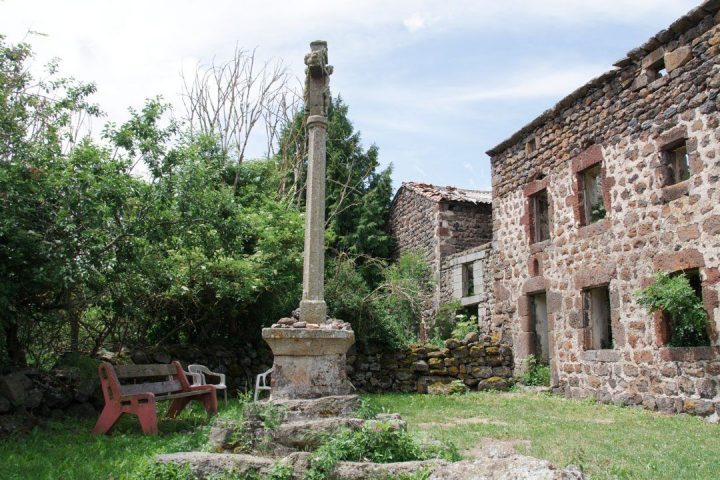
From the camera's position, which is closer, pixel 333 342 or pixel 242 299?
pixel 333 342

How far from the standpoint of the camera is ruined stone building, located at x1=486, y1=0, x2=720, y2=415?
27.4 feet

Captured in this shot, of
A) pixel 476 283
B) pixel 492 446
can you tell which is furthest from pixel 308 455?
pixel 476 283

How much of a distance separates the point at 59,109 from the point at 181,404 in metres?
3.99

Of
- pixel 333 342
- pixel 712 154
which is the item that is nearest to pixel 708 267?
pixel 712 154

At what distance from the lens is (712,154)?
8219 millimetres

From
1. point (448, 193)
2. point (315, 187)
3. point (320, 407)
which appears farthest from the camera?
point (448, 193)

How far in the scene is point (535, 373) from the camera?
11.9 m

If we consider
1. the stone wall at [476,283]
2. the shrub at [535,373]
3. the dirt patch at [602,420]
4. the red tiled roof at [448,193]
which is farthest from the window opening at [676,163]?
the red tiled roof at [448,193]

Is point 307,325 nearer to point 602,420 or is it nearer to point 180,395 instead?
point 180,395

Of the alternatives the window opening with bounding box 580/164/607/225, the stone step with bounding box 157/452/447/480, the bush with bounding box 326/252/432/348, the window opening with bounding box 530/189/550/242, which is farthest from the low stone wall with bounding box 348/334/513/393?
the stone step with bounding box 157/452/447/480

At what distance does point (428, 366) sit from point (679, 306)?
5120 millimetres

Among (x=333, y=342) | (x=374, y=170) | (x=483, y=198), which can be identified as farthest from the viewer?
(x=374, y=170)

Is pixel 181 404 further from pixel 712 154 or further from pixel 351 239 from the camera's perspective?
pixel 351 239

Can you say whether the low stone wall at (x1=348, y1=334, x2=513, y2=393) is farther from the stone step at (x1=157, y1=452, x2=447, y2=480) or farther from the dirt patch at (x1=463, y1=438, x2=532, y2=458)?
the stone step at (x1=157, y1=452, x2=447, y2=480)
